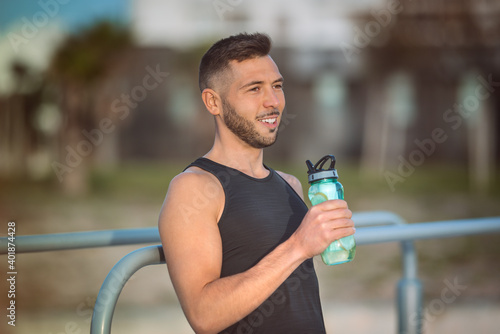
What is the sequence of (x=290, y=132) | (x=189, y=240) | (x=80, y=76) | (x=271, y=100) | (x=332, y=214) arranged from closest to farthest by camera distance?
(x=332, y=214) → (x=189, y=240) → (x=271, y=100) → (x=80, y=76) → (x=290, y=132)

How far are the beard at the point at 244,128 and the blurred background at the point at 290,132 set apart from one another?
274 cm

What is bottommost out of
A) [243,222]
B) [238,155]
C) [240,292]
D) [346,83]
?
[240,292]

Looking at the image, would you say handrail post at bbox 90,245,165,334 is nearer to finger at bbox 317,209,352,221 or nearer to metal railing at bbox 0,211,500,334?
metal railing at bbox 0,211,500,334

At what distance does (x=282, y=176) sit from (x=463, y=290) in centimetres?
427

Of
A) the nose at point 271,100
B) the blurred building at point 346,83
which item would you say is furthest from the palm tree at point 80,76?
the nose at point 271,100

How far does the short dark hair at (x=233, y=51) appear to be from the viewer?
72.2 inches

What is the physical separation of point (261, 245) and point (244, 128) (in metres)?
0.38

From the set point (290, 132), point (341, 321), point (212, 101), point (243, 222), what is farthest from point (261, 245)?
point (290, 132)

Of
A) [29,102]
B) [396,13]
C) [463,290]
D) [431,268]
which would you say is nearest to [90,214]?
[29,102]

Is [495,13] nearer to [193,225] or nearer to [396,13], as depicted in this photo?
[396,13]

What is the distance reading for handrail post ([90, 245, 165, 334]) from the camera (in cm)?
152

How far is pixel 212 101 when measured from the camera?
6.15ft

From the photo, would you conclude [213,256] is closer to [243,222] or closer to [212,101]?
[243,222]

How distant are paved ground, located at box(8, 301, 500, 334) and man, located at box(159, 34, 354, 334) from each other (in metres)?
2.60
